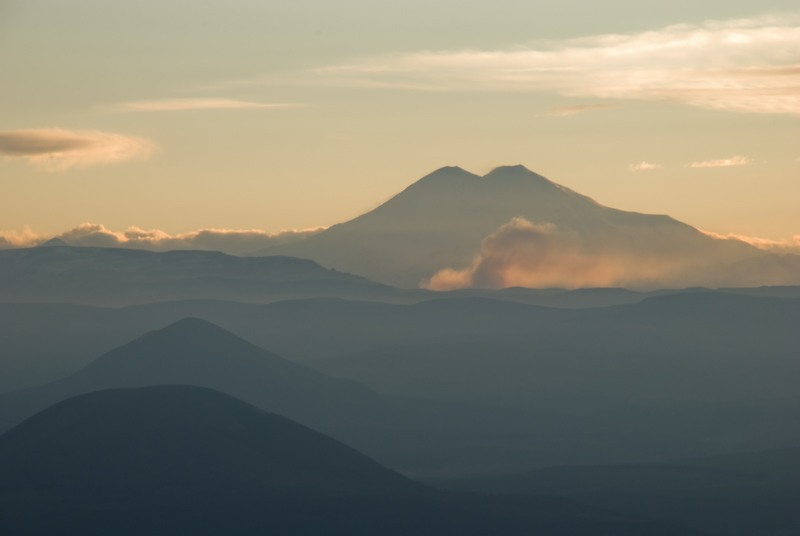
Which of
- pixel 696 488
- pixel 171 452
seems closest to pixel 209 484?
pixel 171 452

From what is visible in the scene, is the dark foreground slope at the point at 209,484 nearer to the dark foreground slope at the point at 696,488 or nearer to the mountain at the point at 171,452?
the mountain at the point at 171,452

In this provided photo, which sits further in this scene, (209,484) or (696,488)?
(696,488)

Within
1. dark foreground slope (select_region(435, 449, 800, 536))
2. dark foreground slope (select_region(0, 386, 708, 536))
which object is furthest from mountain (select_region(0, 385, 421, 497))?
dark foreground slope (select_region(435, 449, 800, 536))

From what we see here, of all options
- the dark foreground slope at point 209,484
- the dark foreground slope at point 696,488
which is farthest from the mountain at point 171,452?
the dark foreground slope at point 696,488

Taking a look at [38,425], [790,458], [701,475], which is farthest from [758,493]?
[38,425]

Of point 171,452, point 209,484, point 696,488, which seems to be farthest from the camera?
point 696,488

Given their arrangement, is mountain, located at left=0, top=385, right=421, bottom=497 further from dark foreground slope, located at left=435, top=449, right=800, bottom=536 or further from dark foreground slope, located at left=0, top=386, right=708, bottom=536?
dark foreground slope, located at left=435, top=449, right=800, bottom=536

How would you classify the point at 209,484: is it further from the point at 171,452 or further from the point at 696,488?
the point at 696,488
